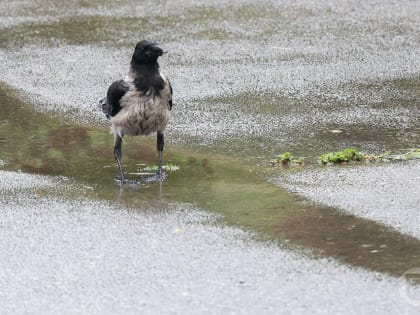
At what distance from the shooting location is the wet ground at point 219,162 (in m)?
6.01

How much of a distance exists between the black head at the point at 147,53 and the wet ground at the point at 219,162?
1004mm

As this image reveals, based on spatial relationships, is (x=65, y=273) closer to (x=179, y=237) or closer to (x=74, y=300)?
(x=74, y=300)

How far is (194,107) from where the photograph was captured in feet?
33.9

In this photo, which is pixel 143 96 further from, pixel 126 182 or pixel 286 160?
pixel 286 160

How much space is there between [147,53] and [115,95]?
46 centimetres

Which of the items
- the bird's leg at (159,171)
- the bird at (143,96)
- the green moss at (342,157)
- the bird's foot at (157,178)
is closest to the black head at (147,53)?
the bird at (143,96)

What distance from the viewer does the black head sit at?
8.28 metres

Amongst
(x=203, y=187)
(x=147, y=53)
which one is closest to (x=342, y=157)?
(x=203, y=187)

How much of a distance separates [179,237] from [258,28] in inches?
260

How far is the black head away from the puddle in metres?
1.00

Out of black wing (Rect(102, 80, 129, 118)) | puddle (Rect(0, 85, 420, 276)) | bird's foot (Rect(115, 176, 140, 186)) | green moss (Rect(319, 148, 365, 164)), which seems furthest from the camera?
green moss (Rect(319, 148, 365, 164))

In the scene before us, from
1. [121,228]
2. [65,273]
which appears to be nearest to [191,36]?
[121,228]

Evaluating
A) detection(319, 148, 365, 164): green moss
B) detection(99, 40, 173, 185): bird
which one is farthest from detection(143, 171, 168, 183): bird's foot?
detection(319, 148, 365, 164): green moss

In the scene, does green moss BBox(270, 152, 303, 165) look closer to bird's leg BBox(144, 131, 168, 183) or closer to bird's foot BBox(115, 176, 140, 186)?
bird's leg BBox(144, 131, 168, 183)
